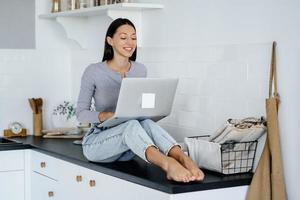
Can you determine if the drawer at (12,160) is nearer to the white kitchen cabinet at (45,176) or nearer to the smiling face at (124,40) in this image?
the white kitchen cabinet at (45,176)

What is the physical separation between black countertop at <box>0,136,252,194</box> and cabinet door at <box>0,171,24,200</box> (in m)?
0.31

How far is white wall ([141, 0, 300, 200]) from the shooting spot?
2.71 m

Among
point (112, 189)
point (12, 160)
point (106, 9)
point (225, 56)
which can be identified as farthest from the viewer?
point (12, 160)

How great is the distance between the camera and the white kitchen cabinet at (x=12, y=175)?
3900mm

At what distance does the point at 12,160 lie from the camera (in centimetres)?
392

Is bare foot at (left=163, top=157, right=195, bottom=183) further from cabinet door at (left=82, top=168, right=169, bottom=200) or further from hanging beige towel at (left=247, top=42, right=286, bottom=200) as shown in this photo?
hanging beige towel at (left=247, top=42, right=286, bottom=200)

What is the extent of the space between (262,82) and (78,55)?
6.24 feet

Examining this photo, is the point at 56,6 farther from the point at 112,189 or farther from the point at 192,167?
the point at 192,167

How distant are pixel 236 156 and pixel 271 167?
188 millimetres

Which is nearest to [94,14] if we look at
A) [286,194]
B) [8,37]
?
[8,37]

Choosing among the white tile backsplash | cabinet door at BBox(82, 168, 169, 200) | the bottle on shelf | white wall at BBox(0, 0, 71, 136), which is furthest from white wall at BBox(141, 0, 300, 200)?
white wall at BBox(0, 0, 71, 136)

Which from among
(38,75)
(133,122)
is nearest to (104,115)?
(133,122)

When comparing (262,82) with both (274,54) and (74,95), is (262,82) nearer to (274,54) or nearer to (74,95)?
(274,54)

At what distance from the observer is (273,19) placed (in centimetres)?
280
